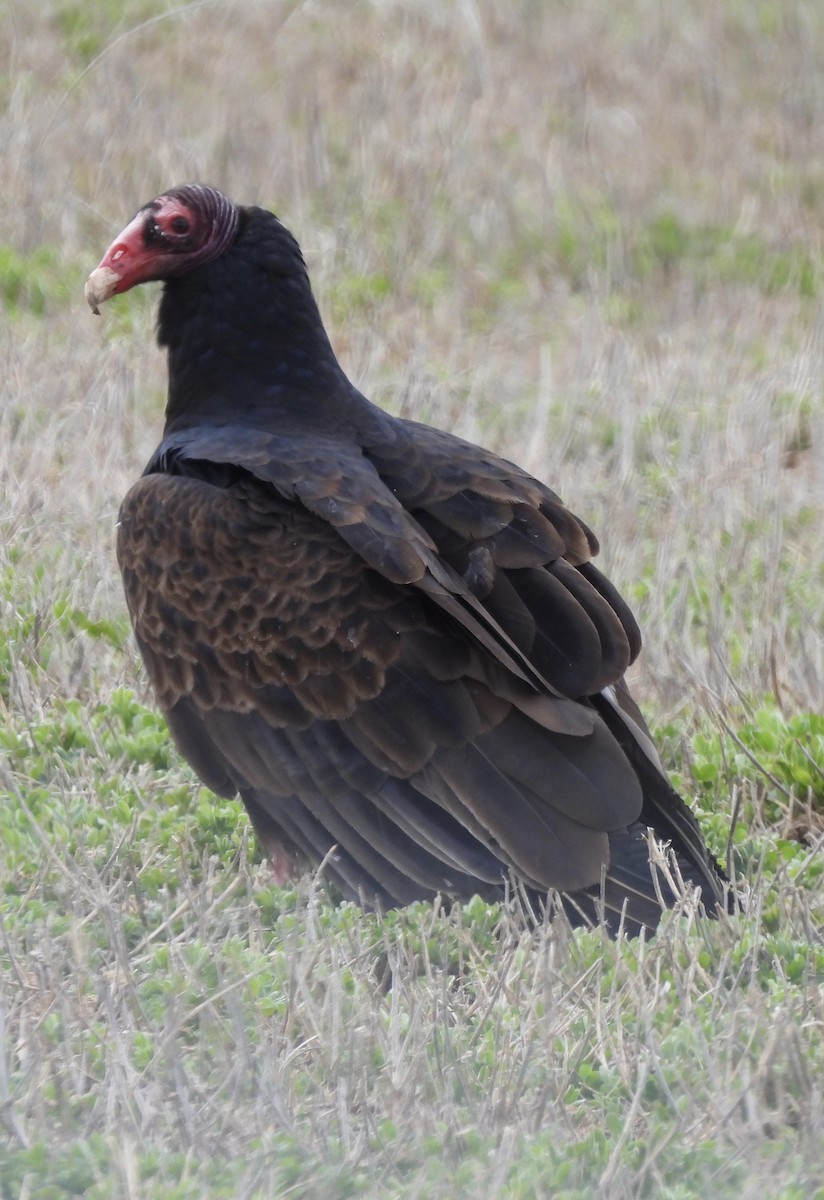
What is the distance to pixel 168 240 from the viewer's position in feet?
12.8

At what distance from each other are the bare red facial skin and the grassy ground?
3.05 feet

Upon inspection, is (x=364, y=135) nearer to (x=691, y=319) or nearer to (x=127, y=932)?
(x=691, y=319)

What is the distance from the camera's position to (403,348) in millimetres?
6781

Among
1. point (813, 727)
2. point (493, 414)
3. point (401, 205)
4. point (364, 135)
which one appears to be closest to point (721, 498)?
point (493, 414)

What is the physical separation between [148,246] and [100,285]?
0.15m

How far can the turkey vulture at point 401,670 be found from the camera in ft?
10.6

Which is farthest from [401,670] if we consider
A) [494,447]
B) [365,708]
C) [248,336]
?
[494,447]

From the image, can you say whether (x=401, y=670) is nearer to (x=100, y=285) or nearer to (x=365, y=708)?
(x=365, y=708)

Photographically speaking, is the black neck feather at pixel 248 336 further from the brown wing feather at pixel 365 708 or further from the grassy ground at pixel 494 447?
the grassy ground at pixel 494 447

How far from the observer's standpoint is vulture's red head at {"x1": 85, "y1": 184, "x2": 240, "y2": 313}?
3.88m

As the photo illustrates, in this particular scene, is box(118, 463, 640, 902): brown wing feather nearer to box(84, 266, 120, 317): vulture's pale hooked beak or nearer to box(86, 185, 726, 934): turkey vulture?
box(86, 185, 726, 934): turkey vulture

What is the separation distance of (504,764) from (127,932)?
0.75 metres

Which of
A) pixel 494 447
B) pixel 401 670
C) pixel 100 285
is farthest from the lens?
pixel 494 447

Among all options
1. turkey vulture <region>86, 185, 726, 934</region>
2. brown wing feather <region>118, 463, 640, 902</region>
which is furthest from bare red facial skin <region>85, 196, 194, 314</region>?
brown wing feather <region>118, 463, 640, 902</region>
